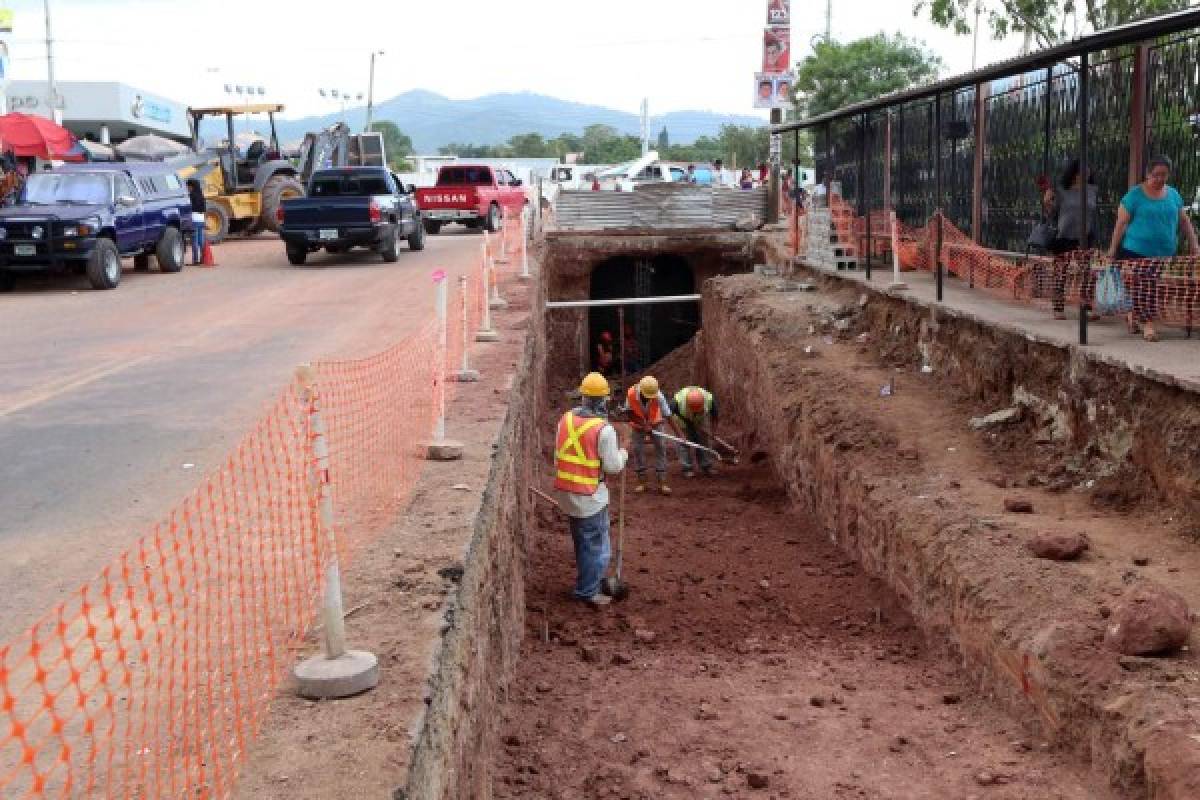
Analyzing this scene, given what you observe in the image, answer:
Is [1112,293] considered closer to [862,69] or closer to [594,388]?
[594,388]

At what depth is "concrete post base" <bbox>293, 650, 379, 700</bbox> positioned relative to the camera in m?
4.68

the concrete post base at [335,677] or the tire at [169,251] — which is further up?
the tire at [169,251]

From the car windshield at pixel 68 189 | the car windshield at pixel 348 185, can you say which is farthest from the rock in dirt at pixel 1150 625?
the car windshield at pixel 348 185

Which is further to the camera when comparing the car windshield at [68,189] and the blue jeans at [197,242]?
the blue jeans at [197,242]

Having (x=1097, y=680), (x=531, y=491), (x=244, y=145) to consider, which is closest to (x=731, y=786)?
(x=1097, y=680)

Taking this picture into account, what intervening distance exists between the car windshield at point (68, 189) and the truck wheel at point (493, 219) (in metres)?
15.0

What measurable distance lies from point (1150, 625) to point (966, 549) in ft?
7.14

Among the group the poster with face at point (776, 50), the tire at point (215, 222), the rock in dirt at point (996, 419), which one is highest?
the poster with face at point (776, 50)

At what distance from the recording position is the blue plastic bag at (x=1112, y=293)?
35.7 ft

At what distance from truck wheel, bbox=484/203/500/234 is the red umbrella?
1179cm

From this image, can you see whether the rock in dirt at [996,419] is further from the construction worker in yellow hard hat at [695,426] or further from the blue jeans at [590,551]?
the construction worker in yellow hard hat at [695,426]

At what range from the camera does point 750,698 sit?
8.41 m

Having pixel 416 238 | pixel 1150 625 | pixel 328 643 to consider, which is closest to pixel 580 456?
pixel 1150 625

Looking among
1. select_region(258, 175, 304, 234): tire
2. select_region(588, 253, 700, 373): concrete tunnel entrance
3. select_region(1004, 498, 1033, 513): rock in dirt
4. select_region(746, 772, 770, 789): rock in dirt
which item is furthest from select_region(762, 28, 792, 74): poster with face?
select_region(746, 772, 770, 789): rock in dirt
